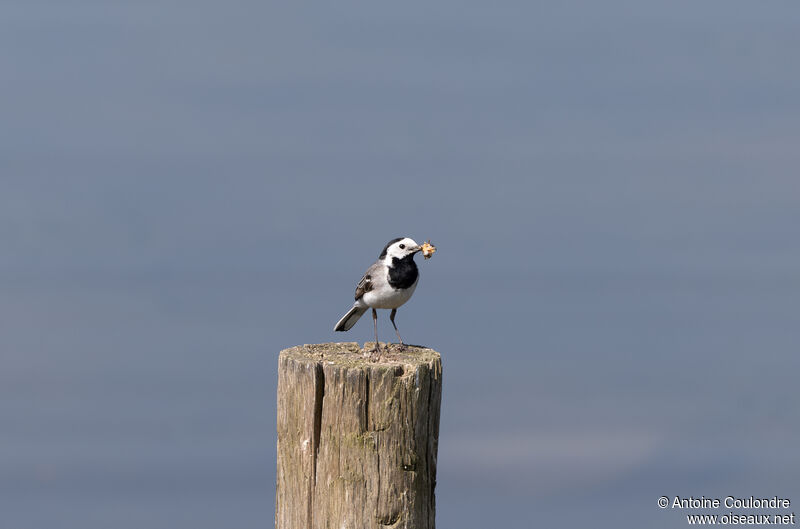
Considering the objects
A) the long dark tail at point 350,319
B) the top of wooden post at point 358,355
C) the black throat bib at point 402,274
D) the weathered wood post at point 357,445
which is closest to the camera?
the weathered wood post at point 357,445

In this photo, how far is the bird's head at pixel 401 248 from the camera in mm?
9984

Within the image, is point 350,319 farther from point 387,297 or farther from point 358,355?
point 358,355

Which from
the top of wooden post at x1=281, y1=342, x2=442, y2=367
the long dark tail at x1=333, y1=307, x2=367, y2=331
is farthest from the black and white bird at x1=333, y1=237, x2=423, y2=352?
the top of wooden post at x1=281, y1=342, x2=442, y2=367

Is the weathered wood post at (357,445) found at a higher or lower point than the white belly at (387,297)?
lower

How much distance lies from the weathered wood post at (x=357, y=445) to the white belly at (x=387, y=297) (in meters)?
2.06

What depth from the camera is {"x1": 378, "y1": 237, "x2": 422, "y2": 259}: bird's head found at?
9.98 meters

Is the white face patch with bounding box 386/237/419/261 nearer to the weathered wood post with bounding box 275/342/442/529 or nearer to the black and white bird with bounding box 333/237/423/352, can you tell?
the black and white bird with bounding box 333/237/423/352

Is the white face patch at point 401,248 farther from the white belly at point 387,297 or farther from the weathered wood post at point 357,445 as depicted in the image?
the weathered wood post at point 357,445

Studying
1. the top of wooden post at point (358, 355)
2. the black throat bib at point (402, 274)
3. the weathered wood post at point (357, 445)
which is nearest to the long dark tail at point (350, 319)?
the black throat bib at point (402, 274)

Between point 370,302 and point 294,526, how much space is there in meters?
2.98

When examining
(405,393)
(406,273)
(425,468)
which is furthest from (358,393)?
(406,273)

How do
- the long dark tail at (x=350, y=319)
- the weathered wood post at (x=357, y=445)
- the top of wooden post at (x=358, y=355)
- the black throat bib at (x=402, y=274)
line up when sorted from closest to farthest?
the weathered wood post at (x=357, y=445)
the top of wooden post at (x=358, y=355)
the black throat bib at (x=402, y=274)
the long dark tail at (x=350, y=319)

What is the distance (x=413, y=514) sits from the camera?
7.67 m

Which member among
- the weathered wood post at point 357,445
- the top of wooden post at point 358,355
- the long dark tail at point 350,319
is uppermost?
the long dark tail at point 350,319
